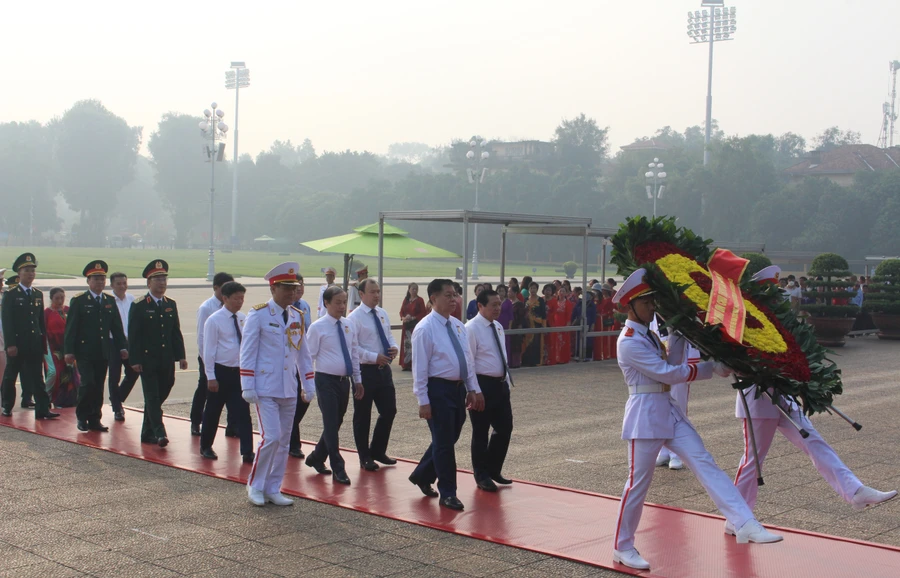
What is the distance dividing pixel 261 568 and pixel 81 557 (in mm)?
1184

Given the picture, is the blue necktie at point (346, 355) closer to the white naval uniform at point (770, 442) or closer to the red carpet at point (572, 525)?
the red carpet at point (572, 525)

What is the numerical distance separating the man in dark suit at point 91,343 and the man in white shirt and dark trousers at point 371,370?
11.2ft

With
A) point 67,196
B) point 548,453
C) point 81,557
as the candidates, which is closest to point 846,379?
point 548,453

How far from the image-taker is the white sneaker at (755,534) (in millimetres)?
5508

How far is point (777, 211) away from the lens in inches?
2559

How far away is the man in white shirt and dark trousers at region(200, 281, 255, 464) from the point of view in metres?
8.78

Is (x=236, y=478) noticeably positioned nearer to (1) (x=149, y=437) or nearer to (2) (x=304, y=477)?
(2) (x=304, y=477)

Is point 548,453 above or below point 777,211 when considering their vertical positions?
below

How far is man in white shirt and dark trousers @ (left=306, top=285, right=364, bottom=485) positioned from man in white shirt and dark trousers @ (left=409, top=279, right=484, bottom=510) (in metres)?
1.04

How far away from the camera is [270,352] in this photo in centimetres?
745

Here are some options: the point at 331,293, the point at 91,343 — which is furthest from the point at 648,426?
the point at 91,343

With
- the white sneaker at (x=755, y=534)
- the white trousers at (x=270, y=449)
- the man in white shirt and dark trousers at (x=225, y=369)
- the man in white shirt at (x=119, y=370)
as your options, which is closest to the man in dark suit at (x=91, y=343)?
the man in white shirt at (x=119, y=370)

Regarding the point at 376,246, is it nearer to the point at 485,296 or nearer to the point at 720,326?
the point at 485,296

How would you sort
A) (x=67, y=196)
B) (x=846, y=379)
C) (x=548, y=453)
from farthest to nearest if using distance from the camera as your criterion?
(x=67, y=196)
(x=846, y=379)
(x=548, y=453)
